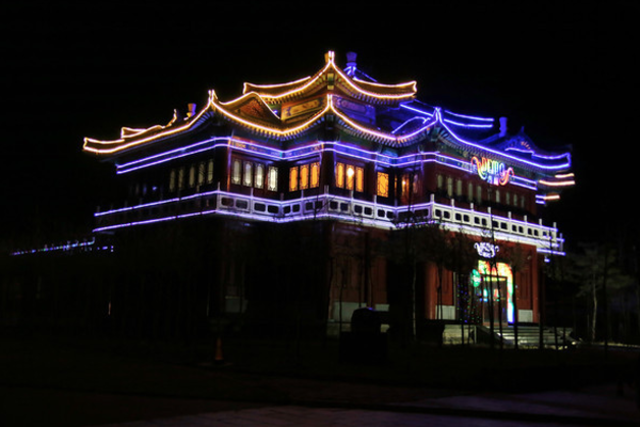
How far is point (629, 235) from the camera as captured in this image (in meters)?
50.5

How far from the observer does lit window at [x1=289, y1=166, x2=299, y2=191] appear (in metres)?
38.3

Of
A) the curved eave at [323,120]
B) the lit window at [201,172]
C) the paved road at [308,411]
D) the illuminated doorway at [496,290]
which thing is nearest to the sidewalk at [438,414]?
the paved road at [308,411]

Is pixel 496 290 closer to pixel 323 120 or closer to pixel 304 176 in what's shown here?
pixel 304 176

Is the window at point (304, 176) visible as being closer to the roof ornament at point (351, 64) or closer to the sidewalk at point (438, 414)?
the roof ornament at point (351, 64)

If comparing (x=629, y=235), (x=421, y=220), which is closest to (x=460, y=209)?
(x=421, y=220)

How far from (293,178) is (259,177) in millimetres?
2008

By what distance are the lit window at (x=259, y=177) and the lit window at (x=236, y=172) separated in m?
1.14

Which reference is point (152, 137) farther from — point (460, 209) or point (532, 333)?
point (532, 333)

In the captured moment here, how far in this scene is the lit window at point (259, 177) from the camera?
38031 millimetres

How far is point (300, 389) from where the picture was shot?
52.2 ft

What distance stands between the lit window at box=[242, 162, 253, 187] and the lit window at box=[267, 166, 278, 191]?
119 centimetres

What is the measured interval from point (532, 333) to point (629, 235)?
19882 millimetres

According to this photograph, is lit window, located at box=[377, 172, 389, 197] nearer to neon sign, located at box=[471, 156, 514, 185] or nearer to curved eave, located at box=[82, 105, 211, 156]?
neon sign, located at box=[471, 156, 514, 185]

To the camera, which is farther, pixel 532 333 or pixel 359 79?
pixel 359 79
